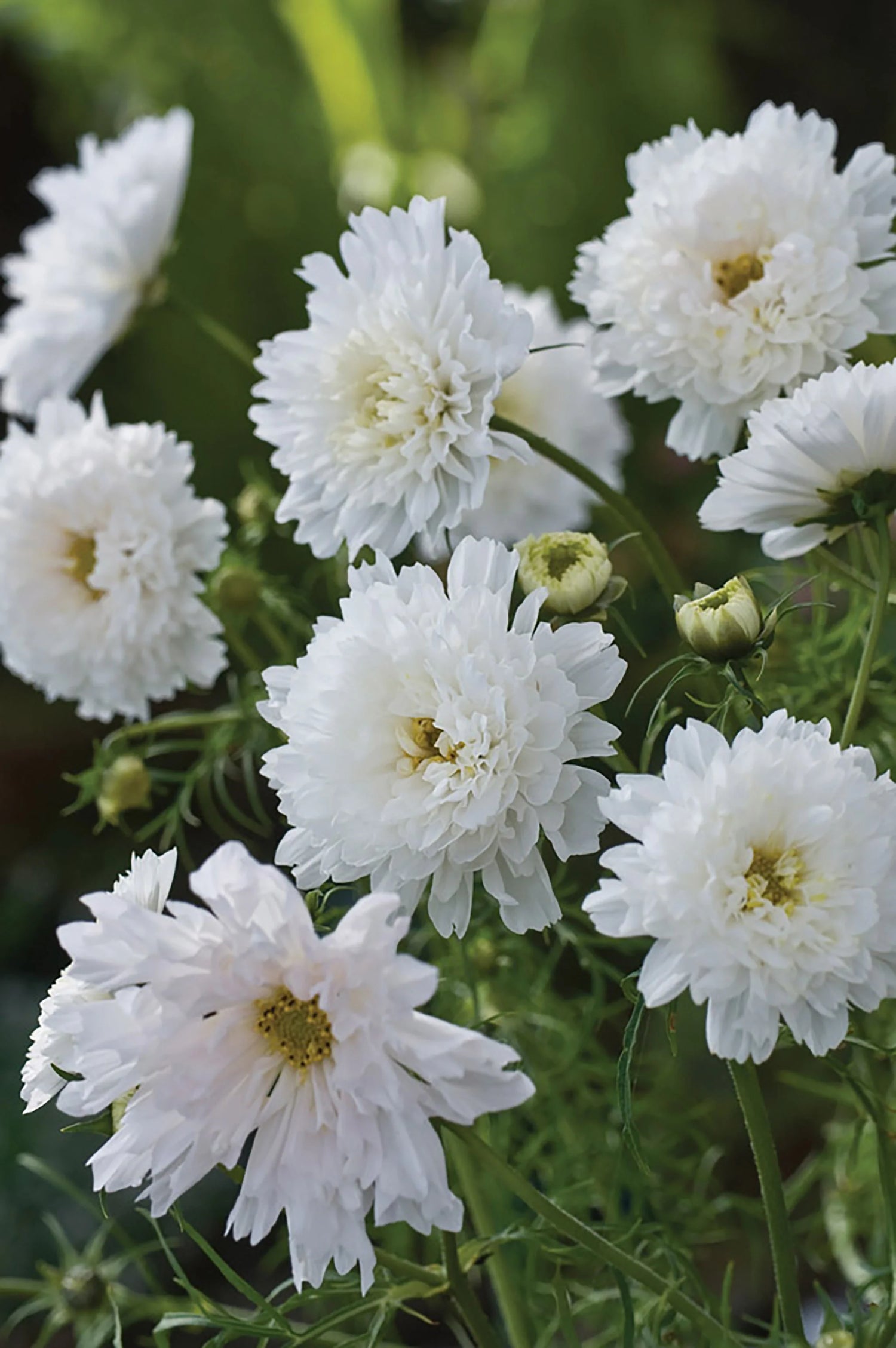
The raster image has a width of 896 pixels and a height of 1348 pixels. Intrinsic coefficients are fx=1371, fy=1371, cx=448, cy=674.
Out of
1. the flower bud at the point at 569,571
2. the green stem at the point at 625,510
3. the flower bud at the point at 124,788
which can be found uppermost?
the green stem at the point at 625,510

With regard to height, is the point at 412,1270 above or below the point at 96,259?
below

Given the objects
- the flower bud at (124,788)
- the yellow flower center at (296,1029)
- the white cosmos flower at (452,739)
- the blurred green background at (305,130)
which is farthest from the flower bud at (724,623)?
the blurred green background at (305,130)

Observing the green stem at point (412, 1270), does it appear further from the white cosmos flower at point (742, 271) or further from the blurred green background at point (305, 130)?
the blurred green background at point (305, 130)

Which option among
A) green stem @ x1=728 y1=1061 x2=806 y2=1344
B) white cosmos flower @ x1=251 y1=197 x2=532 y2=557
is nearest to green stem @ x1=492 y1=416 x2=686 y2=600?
white cosmos flower @ x1=251 y1=197 x2=532 y2=557

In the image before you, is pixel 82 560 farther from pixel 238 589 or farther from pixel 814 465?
pixel 814 465

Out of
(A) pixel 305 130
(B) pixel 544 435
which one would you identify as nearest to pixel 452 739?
(B) pixel 544 435

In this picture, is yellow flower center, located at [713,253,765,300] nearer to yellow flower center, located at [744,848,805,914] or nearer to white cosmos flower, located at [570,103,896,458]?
white cosmos flower, located at [570,103,896,458]
